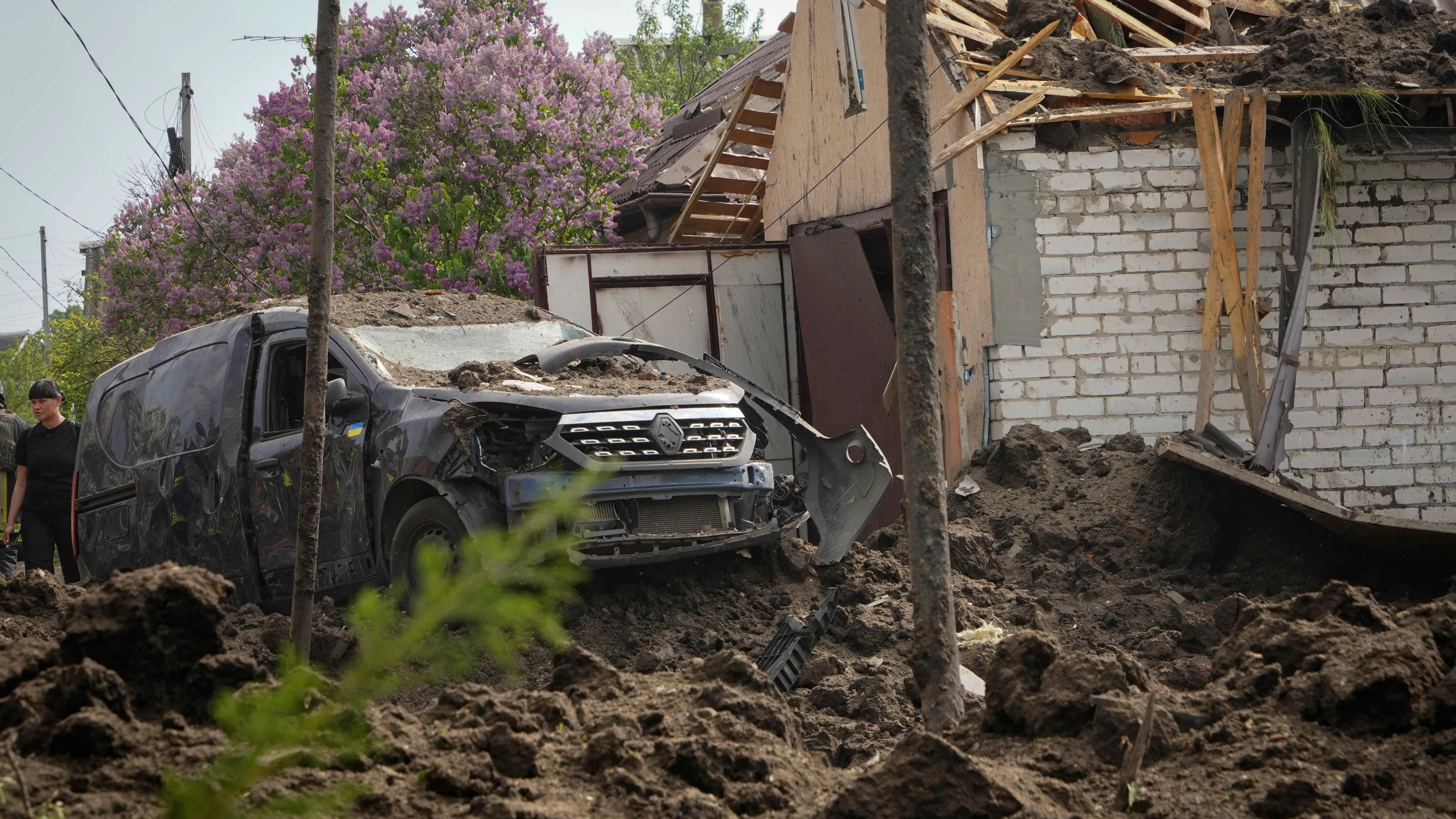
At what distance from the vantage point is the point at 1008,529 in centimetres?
775

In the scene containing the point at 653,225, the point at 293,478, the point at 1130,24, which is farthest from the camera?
the point at 653,225

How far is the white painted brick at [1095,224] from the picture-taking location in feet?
29.1

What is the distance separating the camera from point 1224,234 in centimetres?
846

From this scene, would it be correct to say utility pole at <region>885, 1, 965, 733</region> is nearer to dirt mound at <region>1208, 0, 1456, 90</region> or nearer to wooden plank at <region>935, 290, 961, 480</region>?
wooden plank at <region>935, 290, 961, 480</region>

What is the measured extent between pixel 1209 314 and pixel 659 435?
4.58 meters

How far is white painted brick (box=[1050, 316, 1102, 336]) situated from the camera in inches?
351

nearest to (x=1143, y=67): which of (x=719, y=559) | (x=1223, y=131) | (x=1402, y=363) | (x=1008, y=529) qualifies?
(x=1223, y=131)

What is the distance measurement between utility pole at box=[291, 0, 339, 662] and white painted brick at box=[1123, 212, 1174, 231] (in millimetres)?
5713

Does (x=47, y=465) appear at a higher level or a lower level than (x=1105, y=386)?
lower

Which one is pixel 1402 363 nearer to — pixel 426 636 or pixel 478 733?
pixel 478 733

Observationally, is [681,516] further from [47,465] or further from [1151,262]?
[47,465]

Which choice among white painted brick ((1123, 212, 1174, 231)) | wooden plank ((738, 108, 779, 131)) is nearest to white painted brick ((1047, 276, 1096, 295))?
white painted brick ((1123, 212, 1174, 231))

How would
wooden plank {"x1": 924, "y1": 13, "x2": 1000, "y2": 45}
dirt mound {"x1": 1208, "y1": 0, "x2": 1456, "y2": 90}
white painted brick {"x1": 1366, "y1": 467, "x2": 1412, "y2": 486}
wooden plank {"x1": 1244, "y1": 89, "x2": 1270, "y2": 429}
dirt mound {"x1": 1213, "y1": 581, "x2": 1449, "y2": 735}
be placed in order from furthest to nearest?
wooden plank {"x1": 924, "y1": 13, "x2": 1000, "y2": 45} < white painted brick {"x1": 1366, "y1": 467, "x2": 1412, "y2": 486} < dirt mound {"x1": 1208, "y1": 0, "x2": 1456, "y2": 90} < wooden plank {"x1": 1244, "y1": 89, "x2": 1270, "y2": 429} < dirt mound {"x1": 1213, "y1": 581, "x2": 1449, "y2": 735}

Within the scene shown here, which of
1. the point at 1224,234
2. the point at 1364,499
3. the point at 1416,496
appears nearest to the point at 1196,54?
the point at 1224,234
